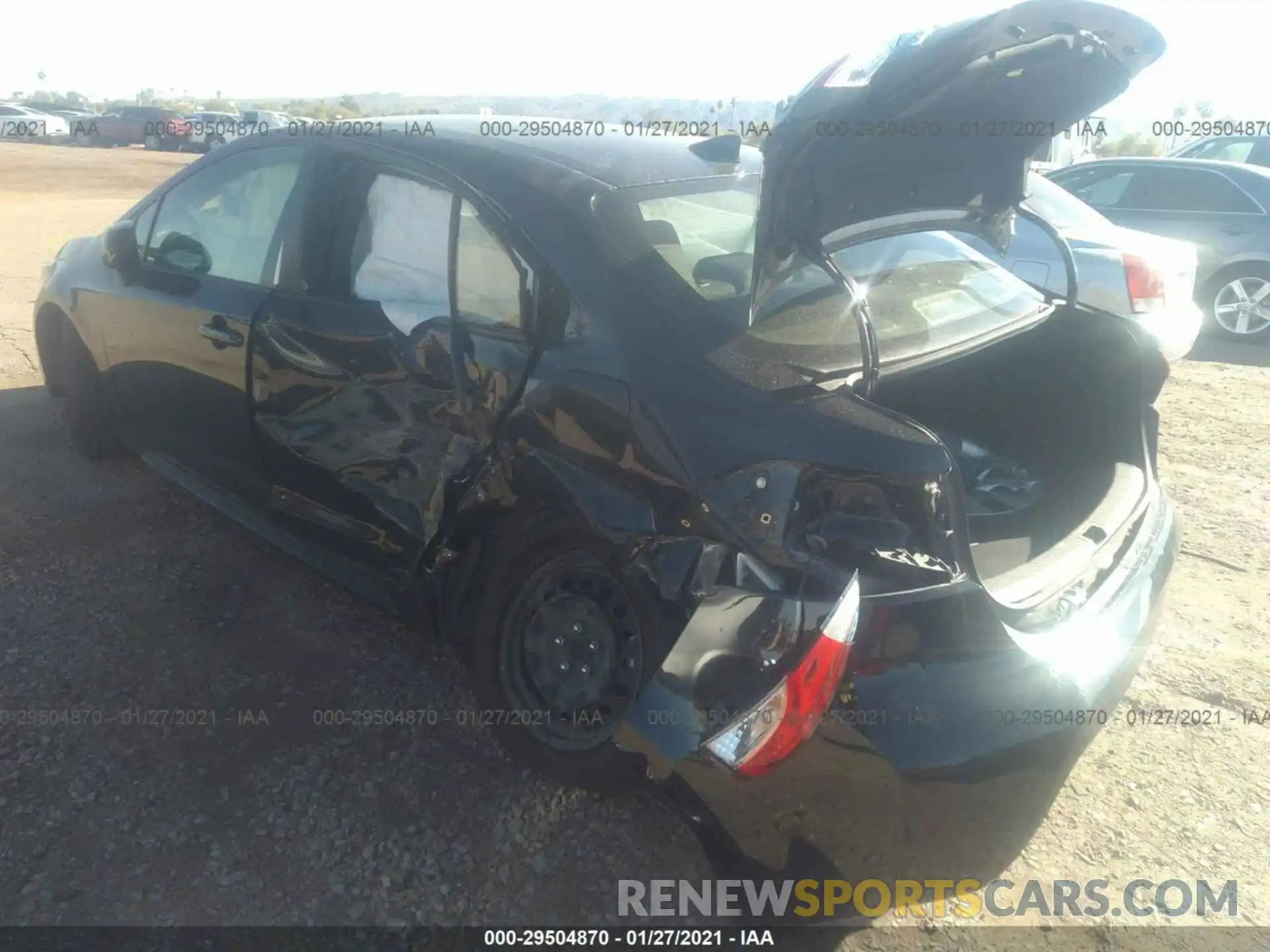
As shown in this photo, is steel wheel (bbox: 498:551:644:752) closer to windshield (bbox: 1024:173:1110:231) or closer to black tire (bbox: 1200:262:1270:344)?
windshield (bbox: 1024:173:1110:231)

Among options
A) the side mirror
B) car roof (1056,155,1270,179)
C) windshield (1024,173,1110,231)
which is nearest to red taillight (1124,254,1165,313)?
windshield (1024,173,1110,231)

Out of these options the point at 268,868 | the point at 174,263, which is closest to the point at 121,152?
the point at 174,263

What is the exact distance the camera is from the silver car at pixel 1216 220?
27.6 ft

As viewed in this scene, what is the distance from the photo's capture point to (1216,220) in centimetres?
852

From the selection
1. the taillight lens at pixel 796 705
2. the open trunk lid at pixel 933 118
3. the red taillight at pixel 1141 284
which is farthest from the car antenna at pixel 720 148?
the red taillight at pixel 1141 284

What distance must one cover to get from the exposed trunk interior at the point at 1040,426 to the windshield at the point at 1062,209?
3236 mm

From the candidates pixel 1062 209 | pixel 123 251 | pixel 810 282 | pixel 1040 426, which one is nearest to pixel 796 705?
pixel 810 282

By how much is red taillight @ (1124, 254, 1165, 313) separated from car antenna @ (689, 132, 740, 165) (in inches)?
146

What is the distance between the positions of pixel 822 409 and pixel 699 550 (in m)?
0.39

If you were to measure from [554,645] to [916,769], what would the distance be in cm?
104

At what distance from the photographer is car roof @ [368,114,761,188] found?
2805 millimetres

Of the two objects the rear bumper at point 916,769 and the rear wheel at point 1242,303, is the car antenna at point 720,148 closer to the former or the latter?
the rear bumper at point 916,769

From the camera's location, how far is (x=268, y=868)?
2463 mm

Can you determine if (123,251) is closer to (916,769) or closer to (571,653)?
(571,653)
